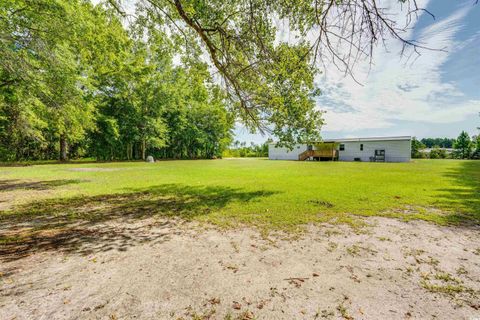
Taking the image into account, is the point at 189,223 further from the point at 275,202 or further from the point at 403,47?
the point at 403,47

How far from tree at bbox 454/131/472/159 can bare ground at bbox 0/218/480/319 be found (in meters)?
60.9

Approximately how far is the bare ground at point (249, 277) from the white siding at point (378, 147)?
3255 cm

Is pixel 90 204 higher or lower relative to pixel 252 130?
lower

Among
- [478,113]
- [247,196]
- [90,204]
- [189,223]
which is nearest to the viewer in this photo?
[189,223]

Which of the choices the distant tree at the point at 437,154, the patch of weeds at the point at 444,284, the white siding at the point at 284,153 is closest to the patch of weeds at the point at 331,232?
the patch of weeds at the point at 444,284

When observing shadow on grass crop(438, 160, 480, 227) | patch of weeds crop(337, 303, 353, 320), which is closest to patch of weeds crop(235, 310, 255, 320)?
patch of weeds crop(337, 303, 353, 320)

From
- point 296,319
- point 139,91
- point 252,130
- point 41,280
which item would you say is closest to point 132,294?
point 41,280

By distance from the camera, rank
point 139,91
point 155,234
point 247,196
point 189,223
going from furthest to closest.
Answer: point 139,91 < point 247,196 < point 189,223 < point 155,234

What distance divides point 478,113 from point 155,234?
133 feet

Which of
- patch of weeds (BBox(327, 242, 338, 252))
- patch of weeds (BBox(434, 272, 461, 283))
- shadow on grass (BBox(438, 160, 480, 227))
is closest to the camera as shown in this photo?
patch of weeds (BBox(434, 272, 461, 283))

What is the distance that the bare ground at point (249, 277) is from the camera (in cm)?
217

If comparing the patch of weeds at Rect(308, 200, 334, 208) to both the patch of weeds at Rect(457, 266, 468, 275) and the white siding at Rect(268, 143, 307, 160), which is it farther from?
the white siding at Rect(268, 143, 307, 160)

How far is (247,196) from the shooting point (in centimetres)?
766

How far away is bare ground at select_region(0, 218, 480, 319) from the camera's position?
7.13ft
